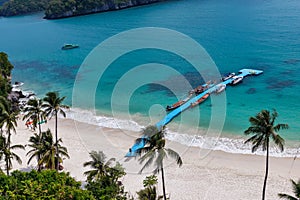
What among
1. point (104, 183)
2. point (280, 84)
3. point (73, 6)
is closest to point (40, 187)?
point (104, 183)

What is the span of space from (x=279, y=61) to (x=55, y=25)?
115 m

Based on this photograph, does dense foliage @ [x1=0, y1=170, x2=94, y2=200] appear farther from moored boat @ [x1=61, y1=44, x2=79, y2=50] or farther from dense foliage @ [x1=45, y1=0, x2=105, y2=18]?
dense foliage @ [x1=45, y1=0, x2=105, y2=18]

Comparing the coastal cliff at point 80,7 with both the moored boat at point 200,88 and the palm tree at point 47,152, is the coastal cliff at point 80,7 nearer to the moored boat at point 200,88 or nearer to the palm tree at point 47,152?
the moored boat at point 200,88

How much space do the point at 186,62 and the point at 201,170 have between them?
43604mm

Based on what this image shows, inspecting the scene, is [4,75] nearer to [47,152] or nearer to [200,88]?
[200,88]

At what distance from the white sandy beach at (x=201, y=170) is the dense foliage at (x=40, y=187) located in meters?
9.66

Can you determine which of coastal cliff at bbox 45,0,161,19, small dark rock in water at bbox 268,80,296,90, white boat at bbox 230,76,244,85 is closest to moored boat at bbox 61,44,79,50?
white boat at bbox 230,76,244,85

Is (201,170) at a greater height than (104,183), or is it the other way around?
(201,170)

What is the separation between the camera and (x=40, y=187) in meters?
25.4

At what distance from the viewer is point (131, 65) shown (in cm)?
8162

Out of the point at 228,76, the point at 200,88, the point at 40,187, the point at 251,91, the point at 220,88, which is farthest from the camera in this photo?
the point at 228,76

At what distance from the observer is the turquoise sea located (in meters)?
52.5

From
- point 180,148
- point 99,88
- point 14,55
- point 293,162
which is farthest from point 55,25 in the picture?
point 293,162

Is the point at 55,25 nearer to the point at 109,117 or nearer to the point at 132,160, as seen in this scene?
the point at 109,117
